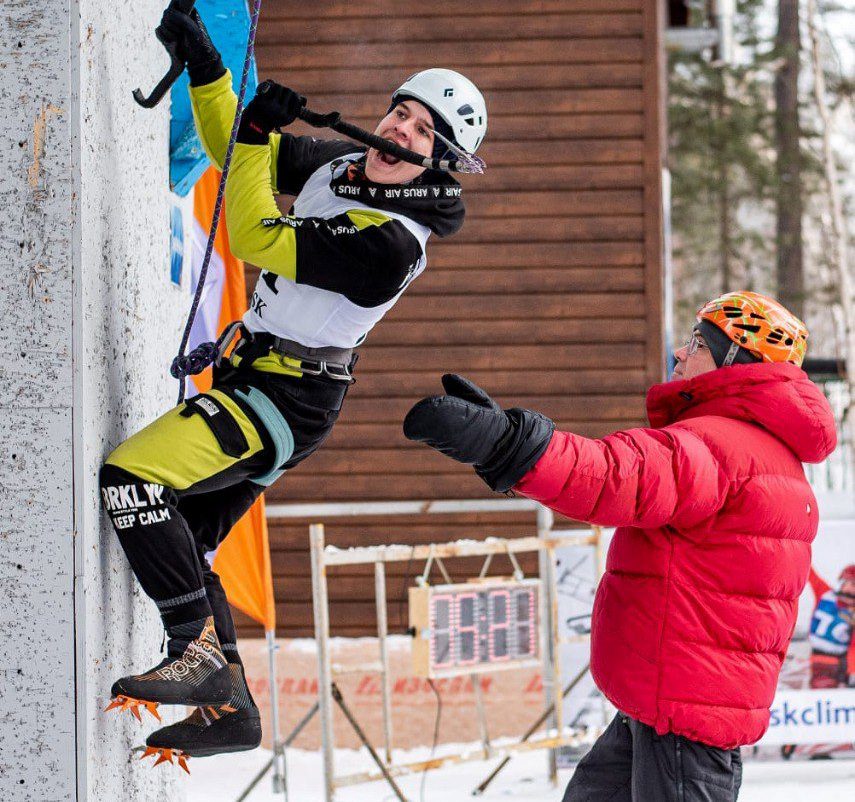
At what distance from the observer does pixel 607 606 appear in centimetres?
286

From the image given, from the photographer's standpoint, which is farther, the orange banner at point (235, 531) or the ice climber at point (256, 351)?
the orange banner at point (235, 531)

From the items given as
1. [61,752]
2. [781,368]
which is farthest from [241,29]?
[61,752]

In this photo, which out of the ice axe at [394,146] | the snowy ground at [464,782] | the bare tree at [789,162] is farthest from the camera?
Result: the bare tree at [789,162]

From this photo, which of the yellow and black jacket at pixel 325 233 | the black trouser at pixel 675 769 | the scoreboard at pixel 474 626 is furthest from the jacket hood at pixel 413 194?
the scoreboard at pixel 474 626

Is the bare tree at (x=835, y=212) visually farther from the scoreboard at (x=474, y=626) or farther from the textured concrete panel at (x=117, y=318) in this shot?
the textured concrete panel at (x=117, y=318)

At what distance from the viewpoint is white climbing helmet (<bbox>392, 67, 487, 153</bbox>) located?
272 cm

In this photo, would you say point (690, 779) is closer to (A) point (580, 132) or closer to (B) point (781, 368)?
(B) point (781, 368)

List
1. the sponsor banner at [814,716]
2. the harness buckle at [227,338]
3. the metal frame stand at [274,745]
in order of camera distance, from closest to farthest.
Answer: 1. the harness buckle at [227,338]
2. the metal frame stand at [274,745]
3. the sponsor banner at [814,716]

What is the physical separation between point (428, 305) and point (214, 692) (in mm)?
6277

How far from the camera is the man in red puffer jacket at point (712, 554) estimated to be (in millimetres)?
2592

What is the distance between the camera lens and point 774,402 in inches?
108

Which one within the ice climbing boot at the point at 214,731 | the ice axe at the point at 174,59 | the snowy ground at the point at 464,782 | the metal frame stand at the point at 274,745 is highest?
the ice axe at the point at 174,59

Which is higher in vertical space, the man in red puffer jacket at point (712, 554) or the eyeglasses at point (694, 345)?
the eyeglasses at point (694, 345)

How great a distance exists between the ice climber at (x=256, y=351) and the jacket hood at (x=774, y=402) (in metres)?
0.73
